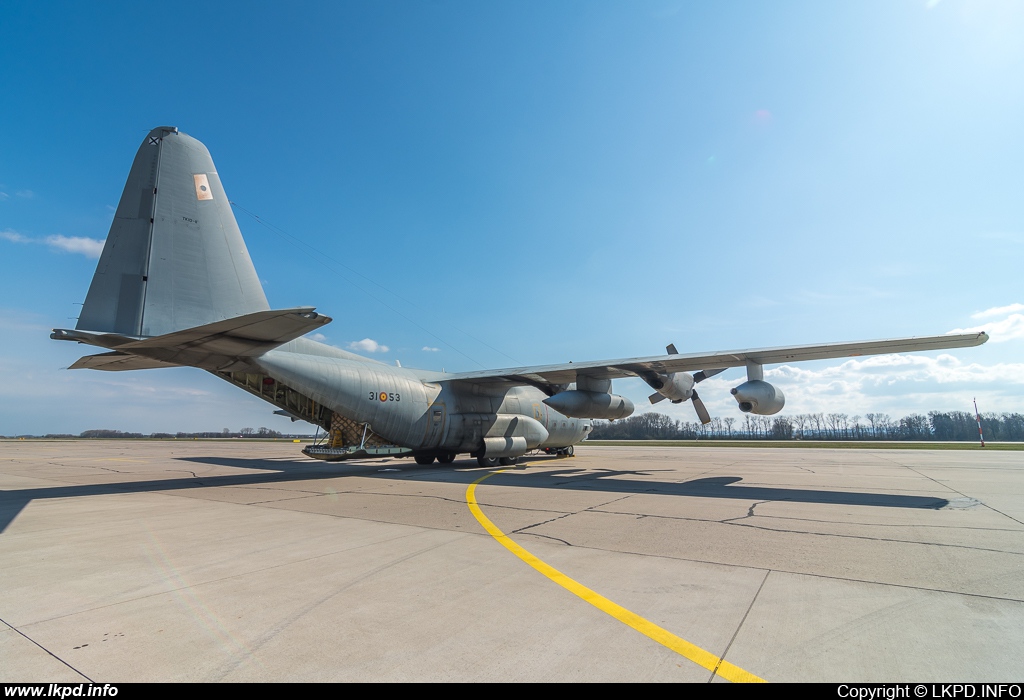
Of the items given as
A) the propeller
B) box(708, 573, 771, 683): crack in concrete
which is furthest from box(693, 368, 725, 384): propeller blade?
box(708, 573, 771, 683): crack in concrete

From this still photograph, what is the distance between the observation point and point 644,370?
56.2ft

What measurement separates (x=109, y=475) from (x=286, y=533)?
13.6 meters

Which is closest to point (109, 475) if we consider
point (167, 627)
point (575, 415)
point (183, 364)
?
point (183, 364)

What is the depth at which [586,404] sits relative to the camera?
57.1 ft

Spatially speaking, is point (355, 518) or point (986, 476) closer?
point (355, 518)

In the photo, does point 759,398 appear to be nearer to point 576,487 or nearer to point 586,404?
point 586,404

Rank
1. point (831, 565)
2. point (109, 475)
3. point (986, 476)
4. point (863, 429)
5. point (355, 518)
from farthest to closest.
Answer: point (863, 429)
point (109, 475)
point (986, 476)
point (355, 518)
point (831, 565)

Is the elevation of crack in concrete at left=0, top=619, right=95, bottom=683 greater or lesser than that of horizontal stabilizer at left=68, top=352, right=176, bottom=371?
lesser

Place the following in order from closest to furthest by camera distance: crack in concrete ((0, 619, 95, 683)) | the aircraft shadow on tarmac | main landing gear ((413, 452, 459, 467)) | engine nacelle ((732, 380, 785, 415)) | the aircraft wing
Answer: crack in concrete ((0, 619, 95, 683))
the aircraft shadow on tarmac
the aircraft wing
engine nacelle ((732, 380, 785, 415))
main landing gear ((413, 452, 459, 467))

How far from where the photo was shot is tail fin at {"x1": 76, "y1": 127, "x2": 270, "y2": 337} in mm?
10625

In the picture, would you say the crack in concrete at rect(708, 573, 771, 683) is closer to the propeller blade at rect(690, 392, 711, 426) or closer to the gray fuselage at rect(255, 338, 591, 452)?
the gray fuselage at rect(255, 338, 591, 452)

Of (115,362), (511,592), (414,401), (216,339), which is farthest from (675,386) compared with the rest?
(115,362)

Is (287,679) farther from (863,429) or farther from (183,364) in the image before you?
(863,429)

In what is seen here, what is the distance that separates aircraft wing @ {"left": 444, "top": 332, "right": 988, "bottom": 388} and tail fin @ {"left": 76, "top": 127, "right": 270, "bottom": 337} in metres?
9.08
